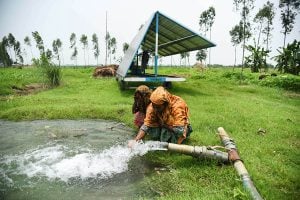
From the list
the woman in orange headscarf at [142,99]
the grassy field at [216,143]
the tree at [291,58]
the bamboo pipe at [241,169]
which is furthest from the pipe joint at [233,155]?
the tree at [291,58]

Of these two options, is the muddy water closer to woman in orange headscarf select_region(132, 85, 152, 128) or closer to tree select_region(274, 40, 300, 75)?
woman in orange headscarf select_region(132, 85, 152, 128)

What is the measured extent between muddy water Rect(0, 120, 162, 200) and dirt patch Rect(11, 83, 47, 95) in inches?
307

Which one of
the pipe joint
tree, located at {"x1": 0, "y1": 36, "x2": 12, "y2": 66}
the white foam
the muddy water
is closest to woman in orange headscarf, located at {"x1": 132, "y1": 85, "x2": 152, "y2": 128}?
the muddy water

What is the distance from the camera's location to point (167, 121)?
5.47 metres

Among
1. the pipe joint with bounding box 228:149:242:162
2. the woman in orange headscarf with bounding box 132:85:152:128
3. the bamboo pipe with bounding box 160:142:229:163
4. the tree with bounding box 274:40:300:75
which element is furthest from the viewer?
the tree with bounding box 274:40:300:75

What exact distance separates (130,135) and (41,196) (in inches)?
127

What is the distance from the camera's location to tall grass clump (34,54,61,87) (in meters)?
14.7

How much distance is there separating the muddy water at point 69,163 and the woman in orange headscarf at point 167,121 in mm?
427

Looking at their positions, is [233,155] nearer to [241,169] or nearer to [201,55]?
[241,169]

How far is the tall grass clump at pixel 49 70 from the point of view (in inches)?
580

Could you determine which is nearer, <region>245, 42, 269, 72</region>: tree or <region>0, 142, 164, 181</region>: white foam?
<region>0, 142, 164, 181</region>: white foam

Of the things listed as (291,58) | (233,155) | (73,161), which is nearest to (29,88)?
(73,161)

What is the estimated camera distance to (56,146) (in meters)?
5.86

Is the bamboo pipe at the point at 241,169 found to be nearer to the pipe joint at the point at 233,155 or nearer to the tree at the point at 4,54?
the pipe joint at the point at 233,155
